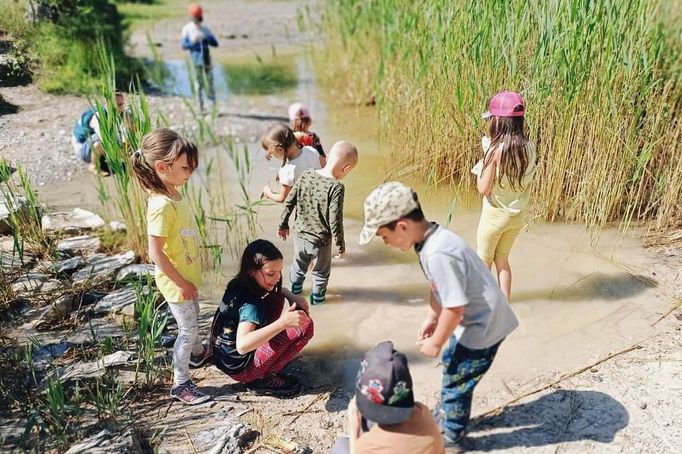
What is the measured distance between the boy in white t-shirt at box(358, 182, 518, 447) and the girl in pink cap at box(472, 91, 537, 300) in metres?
1.00

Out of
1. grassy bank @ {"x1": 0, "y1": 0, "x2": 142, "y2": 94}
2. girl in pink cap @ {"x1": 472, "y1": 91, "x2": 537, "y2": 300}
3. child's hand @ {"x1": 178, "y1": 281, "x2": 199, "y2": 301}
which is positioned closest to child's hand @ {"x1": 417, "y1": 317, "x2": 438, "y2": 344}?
girl in pink cap @ {"x1": 472, "y1": 91, "x2": 537, "y2": 300}

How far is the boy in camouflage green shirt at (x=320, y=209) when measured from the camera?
3.46 m

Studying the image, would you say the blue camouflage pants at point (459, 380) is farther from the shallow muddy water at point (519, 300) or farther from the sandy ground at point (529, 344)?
the shallow muddy water at point (519, 300)

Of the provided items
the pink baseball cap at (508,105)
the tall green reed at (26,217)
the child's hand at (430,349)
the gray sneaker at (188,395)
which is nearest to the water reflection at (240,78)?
the tall green reed at (26,217)

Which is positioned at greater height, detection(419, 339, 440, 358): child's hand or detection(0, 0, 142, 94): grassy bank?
detection(0, 0, 142, 94): grassy bank

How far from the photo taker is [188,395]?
2996mm

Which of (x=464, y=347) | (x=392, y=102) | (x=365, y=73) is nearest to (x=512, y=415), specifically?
(x=464, y=347)

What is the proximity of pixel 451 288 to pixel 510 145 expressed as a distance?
122 centimetres

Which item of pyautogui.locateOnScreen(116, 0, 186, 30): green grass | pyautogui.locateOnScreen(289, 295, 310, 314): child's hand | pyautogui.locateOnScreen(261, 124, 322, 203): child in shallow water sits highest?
pyautogui.locateOnScreen(116, 0, 186, 30): green grass

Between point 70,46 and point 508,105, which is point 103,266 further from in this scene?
point 70,46

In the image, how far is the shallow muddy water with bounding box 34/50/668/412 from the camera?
10.7 ft

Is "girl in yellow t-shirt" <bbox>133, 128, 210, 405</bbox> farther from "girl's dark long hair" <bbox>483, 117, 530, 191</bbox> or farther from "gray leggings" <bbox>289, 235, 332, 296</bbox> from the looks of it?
"girl's dark long hair" <bbox>483, 117, 530, 191</bbox>

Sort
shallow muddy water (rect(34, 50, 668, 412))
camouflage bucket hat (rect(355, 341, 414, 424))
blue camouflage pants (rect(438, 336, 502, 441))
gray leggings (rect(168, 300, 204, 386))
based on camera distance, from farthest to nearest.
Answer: shallow muddy water (rect(34, 50, 668, 412)) → gray leggings (rect(168, 300, 204, 386)) → blue camouflage pants (rect(438, 336, 502, 441)) → camouflage bucket hat (rect(355, 341, 414, 424))

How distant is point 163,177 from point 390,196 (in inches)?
46.0
